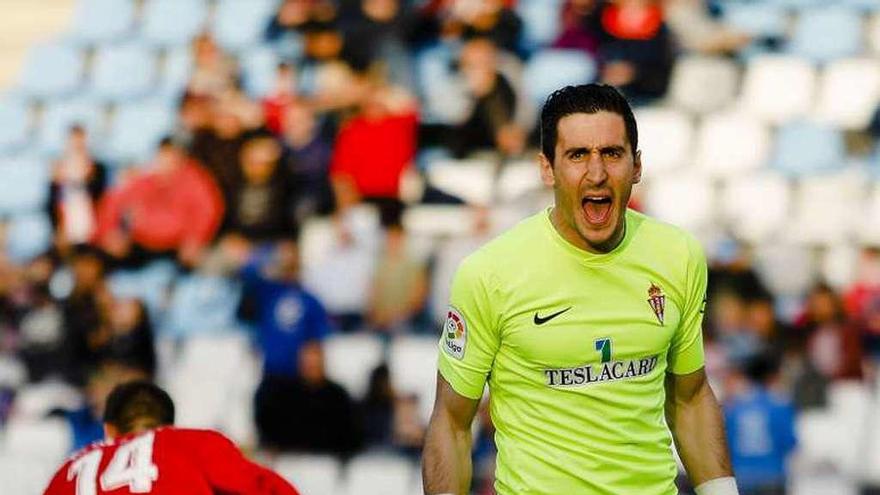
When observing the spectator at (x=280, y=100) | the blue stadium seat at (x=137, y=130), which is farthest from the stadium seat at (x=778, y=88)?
the blue stadium seat at (x=137, y=130)

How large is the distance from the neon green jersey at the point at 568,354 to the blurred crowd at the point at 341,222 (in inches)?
191

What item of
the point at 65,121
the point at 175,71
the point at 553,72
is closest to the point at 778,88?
the point at 553,72

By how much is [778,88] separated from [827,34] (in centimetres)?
62

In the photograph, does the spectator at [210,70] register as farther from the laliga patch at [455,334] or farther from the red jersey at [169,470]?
the laliga patch at [455,334]

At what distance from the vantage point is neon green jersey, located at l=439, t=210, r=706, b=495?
141 inches

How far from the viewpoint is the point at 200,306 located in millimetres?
10164

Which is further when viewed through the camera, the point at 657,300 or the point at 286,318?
the point at 286,318

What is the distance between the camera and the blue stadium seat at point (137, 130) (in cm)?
1138

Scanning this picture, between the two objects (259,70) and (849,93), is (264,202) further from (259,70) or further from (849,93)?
(849,93)

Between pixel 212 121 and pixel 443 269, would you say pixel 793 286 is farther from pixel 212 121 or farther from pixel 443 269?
pixel 212 121

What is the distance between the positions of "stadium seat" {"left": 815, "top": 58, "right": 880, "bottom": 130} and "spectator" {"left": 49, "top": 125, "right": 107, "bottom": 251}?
180 inches

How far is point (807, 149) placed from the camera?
10.4m

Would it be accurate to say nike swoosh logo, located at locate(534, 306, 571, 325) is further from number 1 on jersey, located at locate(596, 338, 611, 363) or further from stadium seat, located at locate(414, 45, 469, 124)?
stadium seat, located at locate(414, 45, 469, 124)

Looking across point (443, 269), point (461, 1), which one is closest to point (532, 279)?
point (443, 269)
